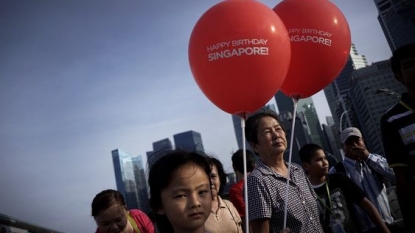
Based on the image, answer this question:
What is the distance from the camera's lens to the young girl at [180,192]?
1.69 metres

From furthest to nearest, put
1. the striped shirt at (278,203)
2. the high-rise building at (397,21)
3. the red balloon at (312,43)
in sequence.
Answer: the high-rise building at (397,21) → the red balloon at (312,43) → the striped shirt at (278,203)

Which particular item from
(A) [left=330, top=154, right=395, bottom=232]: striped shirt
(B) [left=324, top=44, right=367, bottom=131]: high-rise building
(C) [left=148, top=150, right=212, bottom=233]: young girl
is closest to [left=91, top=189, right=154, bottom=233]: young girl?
(C) [left=148, top=150, right=212, bottom=233]: young girl

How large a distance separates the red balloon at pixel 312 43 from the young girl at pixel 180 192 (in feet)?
4.78

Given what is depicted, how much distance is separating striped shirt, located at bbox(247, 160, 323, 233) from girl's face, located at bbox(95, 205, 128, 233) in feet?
4.85

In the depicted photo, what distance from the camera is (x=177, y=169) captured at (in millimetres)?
1855

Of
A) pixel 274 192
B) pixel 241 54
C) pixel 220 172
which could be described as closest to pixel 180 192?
pixel 274 192

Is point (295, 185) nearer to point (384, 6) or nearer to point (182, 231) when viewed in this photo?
point (182, 231)

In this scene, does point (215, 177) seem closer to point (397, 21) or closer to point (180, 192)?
point (180, 192)

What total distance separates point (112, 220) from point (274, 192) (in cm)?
171

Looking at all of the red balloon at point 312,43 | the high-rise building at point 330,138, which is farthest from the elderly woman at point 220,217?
the high-rise building at point 330,138

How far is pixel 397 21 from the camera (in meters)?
98.3

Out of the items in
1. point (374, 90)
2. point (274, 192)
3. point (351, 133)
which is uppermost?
point (374, 90)

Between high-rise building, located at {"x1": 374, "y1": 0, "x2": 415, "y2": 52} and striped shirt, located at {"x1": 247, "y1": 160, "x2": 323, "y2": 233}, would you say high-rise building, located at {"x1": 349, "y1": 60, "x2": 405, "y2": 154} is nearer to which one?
high-rise building, located at {"x1": 374, "y1": 0, "x2": 415, "y2": 52}

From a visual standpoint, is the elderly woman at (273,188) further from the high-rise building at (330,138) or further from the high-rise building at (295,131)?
the high-rise building at (330,138)
